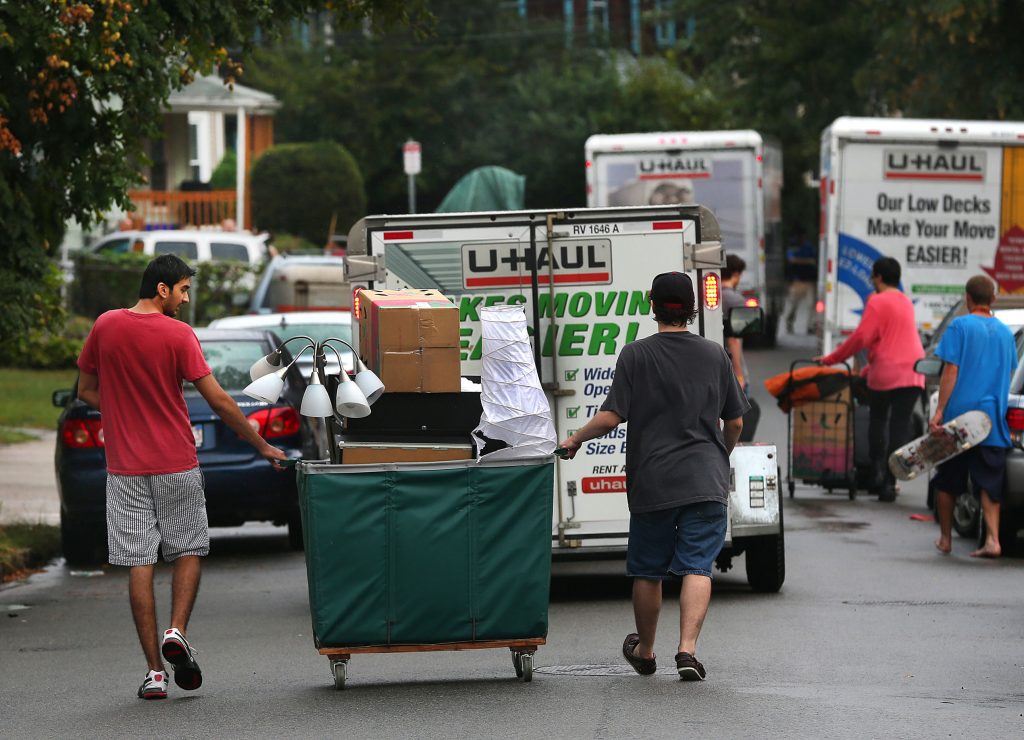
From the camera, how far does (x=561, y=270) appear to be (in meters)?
10.5


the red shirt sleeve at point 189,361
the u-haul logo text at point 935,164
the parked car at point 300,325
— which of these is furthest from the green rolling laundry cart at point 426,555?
the u-haul logo text at point 935,164

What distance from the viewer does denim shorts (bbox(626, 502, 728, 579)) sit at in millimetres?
8047

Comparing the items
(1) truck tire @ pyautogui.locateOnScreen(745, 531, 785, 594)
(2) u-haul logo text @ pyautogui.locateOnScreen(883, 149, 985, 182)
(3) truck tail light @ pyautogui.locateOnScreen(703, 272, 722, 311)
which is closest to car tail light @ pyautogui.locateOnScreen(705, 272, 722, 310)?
(3) truck tail light @ pyautogui.locateOnScreen(703, 272, 722, 311)

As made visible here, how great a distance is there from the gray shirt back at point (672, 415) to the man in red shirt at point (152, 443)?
1.52 meters

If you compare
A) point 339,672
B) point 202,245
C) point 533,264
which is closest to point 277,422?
point 533,264

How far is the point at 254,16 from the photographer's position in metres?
12.2

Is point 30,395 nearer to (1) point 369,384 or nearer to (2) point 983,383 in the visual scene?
(2) point 983,383

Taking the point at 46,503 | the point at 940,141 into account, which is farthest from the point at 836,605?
the point at 940,141

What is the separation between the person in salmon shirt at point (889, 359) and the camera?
15188mm

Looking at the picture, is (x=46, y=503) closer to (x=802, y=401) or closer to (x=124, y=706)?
(x=802, y=401)

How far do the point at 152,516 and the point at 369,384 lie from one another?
108cm

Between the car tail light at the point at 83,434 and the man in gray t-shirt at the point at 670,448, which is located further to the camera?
the car tail light at the point at 83,434

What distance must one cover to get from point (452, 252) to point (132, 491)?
3024mm

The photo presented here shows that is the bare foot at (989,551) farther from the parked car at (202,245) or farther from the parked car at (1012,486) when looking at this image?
the parked car at (202,245)
